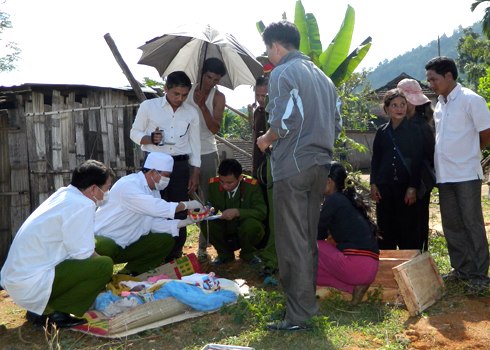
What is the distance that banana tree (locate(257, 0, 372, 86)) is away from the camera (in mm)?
7602

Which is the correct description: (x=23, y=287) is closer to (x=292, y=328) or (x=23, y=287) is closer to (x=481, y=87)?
(x=292, y=328)

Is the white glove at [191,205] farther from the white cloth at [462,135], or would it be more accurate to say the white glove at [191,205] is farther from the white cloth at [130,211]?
the white cloth at [462,135]

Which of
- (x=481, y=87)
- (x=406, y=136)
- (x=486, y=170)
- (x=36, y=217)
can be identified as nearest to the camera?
(x=36, y=217)

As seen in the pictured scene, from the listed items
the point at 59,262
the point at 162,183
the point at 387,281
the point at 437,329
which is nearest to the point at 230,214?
the point at 162,183

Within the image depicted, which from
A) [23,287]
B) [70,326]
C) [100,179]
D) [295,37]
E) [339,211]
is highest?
[295,37]

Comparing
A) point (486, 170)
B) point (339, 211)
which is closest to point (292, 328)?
point (339, 211)

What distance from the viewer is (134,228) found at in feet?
17.1

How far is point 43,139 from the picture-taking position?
6.82 meters

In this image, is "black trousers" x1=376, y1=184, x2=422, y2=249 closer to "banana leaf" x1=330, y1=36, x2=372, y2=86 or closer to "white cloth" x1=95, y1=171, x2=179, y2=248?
"white cloth" x1=95, y1=171, x2=179, y2=248

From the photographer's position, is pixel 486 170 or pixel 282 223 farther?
pixel 486 170

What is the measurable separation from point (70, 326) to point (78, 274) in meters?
0.42

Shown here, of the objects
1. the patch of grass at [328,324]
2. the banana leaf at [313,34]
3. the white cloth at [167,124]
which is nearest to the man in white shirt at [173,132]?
the white cloth at [167,124]

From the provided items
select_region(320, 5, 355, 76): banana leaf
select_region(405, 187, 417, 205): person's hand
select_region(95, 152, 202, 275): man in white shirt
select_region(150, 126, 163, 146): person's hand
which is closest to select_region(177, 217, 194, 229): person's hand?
select_region(95, 152, 202, 275): man in white shirt

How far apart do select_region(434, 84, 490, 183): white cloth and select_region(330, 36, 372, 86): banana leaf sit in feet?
9.92
